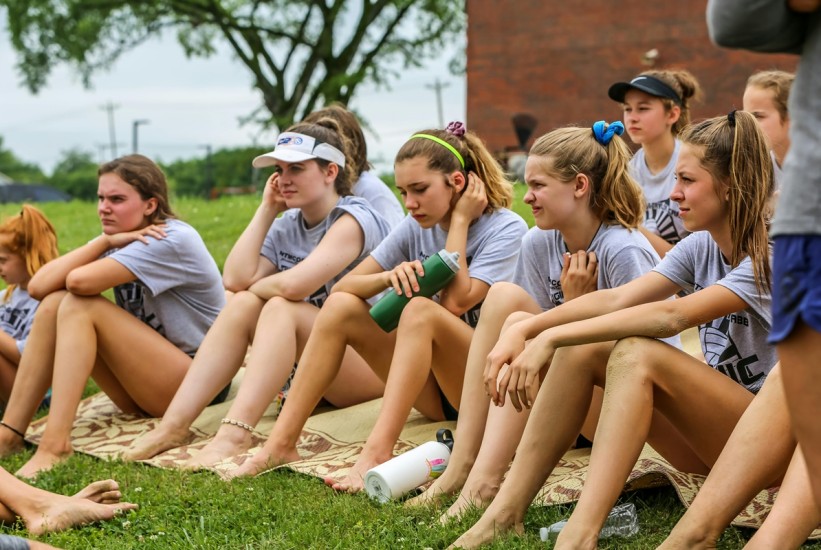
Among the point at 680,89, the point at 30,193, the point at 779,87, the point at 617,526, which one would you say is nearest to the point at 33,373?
the point at 617,526

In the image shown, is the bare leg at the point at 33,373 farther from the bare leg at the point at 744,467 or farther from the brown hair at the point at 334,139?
the bare leg at the point at 744,467

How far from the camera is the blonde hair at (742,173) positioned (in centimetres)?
299

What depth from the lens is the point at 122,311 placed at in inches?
190

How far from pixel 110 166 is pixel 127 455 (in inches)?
53.4

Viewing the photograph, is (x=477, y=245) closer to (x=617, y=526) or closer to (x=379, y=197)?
(x=379, y=197)

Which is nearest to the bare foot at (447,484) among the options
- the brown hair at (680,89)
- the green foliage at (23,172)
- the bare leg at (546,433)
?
the bare leg at (546,433)

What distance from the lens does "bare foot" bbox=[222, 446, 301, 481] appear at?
160 inches

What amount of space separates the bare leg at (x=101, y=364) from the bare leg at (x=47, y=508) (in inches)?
31.2

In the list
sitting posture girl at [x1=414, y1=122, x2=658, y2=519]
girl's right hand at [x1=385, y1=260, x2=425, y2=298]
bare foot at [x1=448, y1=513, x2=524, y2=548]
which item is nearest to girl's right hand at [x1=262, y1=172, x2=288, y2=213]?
girl's right hand at [x1=385, y1=260, x2=425, y2=298]

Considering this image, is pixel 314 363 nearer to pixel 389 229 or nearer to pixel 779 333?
pixel 389 229

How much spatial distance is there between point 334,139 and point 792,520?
9.69ft

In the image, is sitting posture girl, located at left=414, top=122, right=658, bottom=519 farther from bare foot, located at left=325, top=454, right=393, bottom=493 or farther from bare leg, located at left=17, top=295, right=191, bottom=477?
bare leg, located at left=17, top=295, right=191, bottom=477

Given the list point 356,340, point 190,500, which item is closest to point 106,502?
point 190,500

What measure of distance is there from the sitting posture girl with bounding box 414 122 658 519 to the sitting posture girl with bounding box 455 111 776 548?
286mm
